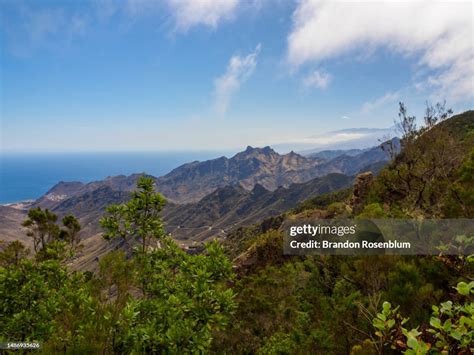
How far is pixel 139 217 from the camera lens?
8.31 metres

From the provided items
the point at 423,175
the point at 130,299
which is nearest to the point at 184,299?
the point at 130,299

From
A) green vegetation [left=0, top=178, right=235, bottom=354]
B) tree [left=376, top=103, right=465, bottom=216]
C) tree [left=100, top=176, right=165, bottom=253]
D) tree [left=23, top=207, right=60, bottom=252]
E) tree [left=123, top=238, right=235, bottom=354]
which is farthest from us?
tree [left=23, top=207, right=60, bottom=252]

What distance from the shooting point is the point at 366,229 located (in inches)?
474

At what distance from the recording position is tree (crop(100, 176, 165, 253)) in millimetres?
8063

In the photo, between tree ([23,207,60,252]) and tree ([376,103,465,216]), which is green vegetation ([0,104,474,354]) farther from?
tree ([23,207,60,252])

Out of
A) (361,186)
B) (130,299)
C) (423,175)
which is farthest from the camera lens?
(361,186)

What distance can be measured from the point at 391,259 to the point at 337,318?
3473 millimetres

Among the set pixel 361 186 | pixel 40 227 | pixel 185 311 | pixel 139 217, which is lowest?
pixel 361 186

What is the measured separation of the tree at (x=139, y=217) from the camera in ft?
26.5

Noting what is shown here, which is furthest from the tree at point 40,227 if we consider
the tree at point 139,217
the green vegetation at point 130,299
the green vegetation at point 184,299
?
the tree at point 139,217

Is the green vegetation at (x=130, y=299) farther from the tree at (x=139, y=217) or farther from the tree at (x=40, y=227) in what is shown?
the tree at (x=40, y=227)

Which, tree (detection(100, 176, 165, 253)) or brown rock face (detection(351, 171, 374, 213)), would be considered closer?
tree (detection(100, 176, 165, 253))

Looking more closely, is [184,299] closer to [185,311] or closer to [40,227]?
[185,311]

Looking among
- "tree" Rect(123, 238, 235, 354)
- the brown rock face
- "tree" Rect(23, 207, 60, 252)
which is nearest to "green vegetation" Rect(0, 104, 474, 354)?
"tree" Rect(123, 238, 235, 354)
